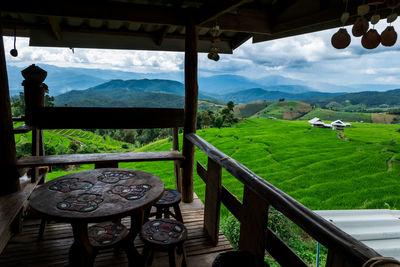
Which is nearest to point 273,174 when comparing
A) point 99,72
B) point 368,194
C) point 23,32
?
point 368,194

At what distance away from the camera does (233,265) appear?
1.23m

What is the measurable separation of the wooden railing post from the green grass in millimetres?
37404

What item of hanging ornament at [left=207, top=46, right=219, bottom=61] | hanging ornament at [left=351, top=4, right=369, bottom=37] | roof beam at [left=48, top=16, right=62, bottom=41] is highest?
roof beam at [left=48, top=16, right=62, bottom=41]

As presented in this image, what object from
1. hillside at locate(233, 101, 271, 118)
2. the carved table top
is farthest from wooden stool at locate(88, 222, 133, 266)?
hillside at locate(233, 101, 271, 118)

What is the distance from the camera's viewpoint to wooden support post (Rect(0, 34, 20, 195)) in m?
2.73

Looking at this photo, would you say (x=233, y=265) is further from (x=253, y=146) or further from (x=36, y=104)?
(x=253, y=146)

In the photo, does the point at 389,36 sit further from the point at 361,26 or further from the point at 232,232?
the point at 232,232

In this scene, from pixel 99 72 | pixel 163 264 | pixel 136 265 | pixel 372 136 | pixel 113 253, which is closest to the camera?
pixel 136 265

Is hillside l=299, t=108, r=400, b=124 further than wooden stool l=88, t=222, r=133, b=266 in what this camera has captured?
Yes

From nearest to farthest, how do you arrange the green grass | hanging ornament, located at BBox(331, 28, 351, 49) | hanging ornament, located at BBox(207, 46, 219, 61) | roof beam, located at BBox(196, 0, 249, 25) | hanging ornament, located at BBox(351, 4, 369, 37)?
hanging ornament, located at BBox(351, 4, 369, 37) → hanging ornament, located at BBox(331, 28, 351, 49) → roof beam, located at BBox(196, 0, 249, 25) → hanging ornament, located at BBox(207, 46, 219, 61) → the green grass

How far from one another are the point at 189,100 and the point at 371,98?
48137mm

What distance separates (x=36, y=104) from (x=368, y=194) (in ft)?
47.1

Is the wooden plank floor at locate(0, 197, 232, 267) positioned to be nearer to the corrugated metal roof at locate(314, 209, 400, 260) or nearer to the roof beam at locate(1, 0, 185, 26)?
the corrugated metal roof at locate(314, 209, 400, 260)

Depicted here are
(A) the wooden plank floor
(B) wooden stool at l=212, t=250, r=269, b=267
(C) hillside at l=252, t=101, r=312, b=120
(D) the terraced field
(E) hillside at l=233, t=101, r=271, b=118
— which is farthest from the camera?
(E) hillside at l=233, t=101, r=271, b=118
